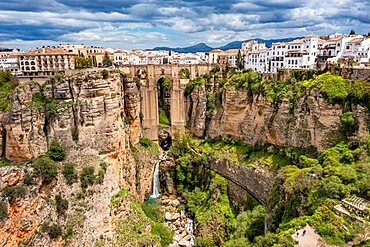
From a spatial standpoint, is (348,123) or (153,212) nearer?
(348,123)

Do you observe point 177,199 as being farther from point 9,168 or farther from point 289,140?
point 9,168

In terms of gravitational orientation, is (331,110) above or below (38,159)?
above

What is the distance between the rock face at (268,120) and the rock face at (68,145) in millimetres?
13602

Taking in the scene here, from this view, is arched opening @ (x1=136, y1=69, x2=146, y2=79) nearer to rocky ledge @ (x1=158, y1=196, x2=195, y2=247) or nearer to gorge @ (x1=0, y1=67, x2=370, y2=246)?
gorge @ (x1=0, y1=67, x2=370, y2=246)

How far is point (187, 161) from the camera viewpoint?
37312 millimetres

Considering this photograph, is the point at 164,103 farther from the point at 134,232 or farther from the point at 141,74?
the point at 134,232

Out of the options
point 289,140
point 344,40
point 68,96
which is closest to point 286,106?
point 289,140

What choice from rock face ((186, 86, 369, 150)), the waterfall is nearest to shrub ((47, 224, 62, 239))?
the waterfall

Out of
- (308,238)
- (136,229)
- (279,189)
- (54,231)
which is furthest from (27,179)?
(279,189)

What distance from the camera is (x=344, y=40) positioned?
39.2 metres

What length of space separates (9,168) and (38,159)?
2.53m

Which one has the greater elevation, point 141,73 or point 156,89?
point 141,73

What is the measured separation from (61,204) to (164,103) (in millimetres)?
23830

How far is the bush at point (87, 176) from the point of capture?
2466 centimetres
